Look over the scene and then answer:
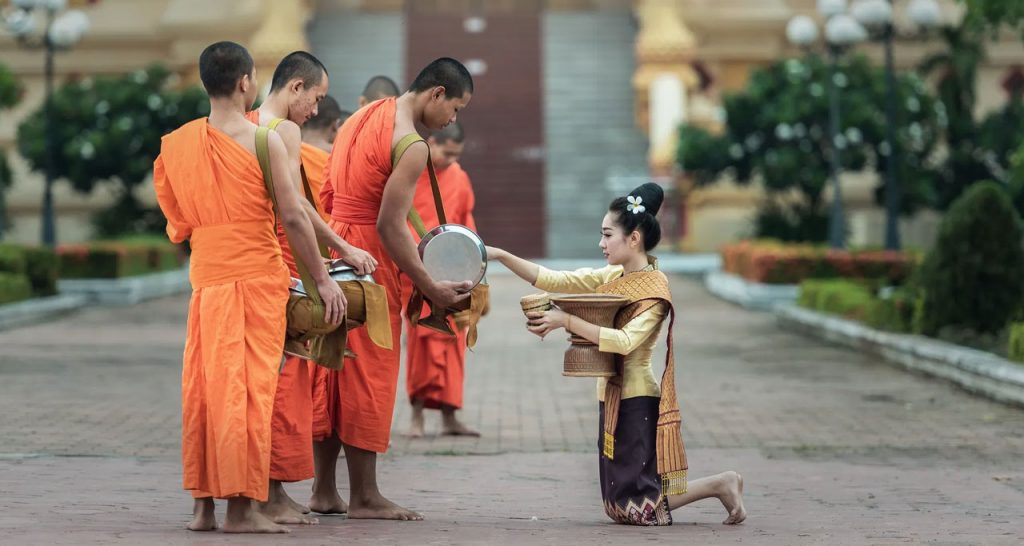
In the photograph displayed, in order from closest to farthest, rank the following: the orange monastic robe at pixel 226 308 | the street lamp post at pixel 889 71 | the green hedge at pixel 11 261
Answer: the orange monastic robe at pixel 226 308 < the green hedge at pixel 11 261 < the street lamp post at pixel 889 71

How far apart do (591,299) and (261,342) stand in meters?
1.35

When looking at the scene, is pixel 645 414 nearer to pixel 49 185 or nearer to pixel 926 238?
pixel 49 185

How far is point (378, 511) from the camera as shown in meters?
7.80

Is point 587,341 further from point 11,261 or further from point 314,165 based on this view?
point 11,261

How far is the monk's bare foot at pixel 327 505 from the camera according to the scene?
8016 mm

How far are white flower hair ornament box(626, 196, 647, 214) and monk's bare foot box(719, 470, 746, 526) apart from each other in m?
1.13

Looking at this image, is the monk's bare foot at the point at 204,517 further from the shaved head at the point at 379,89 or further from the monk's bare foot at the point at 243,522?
the shaved head at the point at 379,89

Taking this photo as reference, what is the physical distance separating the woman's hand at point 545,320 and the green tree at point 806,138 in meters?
20.8

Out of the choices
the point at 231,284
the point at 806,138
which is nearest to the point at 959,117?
the point at 806,138

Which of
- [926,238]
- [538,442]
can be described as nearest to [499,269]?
[926,238]

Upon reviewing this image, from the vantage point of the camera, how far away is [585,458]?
1041 cm

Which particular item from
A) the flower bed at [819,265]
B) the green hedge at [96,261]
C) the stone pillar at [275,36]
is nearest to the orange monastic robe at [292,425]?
the flower bed at [819,265]

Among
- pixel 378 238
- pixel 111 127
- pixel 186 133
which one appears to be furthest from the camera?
pixel 111 127

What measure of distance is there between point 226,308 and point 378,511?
3.84 feet
